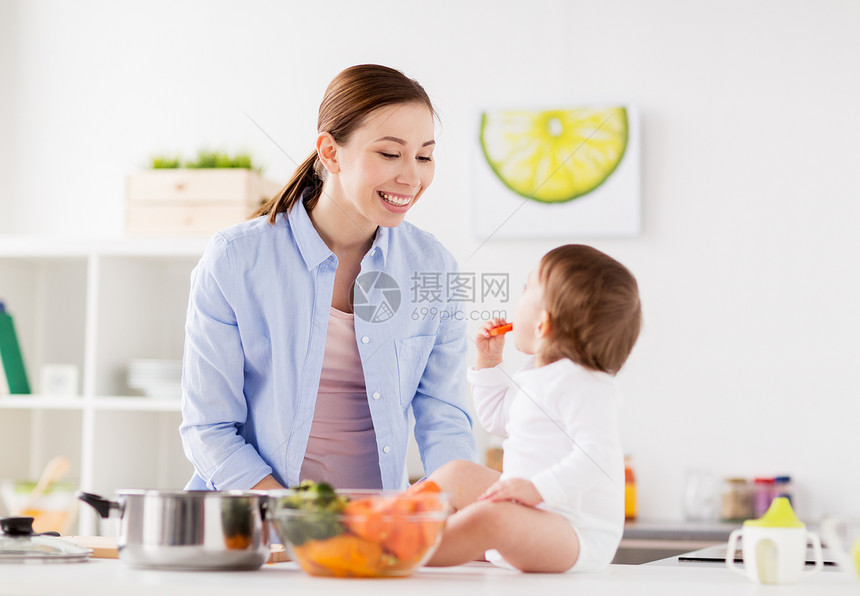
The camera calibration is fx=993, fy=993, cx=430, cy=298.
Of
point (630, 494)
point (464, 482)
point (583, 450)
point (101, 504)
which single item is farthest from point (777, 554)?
point (630, 494)

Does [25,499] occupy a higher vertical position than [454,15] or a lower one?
lower

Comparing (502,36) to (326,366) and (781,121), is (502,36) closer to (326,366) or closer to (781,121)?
(781,121)

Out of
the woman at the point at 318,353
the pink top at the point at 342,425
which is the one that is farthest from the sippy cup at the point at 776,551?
the pink top at the point at 342,425

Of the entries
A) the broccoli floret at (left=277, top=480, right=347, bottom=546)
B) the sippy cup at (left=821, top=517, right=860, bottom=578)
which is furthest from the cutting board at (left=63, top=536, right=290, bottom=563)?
the sippy cup at (left=821, top=517, right=860, bottom=578)

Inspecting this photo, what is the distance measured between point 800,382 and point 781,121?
770 millimetres

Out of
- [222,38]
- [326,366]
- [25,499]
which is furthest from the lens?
[222,38]

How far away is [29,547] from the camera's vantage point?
944 mm

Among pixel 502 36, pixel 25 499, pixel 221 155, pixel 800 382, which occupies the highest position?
pixel 502 36

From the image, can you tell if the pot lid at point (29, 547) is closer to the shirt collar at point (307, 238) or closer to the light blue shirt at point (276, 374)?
the light blue shirt at point (276, 374)

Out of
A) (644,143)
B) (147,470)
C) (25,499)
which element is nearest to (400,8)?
(644,143)

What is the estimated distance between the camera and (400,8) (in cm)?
309

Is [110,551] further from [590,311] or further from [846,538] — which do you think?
[846,538]

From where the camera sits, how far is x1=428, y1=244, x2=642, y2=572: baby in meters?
0.92

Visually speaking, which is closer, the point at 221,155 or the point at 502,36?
the point at 221,155
